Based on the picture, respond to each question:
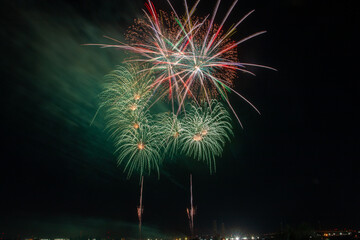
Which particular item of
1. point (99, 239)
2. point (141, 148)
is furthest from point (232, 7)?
point (99, 239)

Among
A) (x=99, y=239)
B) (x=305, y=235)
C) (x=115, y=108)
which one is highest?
(x=115, y=108)

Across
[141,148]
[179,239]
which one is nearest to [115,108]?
[141,148]

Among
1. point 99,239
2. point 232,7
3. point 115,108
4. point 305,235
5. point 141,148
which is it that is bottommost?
point 99,239

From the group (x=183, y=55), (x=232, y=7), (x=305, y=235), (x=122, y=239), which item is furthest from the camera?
(x=122, y=239)

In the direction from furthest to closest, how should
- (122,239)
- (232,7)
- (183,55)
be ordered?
1. (122,239)
2. (183,55)
3. (232,7)

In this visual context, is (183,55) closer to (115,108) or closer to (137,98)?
(137,98)

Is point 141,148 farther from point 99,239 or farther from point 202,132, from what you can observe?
point 99,239

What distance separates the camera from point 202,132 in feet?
80.7

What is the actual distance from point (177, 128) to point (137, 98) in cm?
506

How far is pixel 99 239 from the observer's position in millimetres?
188625

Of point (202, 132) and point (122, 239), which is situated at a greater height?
point (202, 132)

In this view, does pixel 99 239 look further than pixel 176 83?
Yes

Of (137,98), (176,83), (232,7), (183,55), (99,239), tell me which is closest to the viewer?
(232,7)

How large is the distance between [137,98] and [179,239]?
13962 cm
